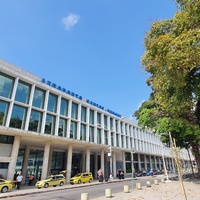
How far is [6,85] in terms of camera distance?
23.2m

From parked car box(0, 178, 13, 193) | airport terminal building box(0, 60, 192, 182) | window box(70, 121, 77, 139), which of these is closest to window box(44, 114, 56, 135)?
airport terminal building box(0, 60, 192, 182)

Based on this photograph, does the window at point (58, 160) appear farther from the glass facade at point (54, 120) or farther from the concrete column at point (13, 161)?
the concrete column at point (13, 161)

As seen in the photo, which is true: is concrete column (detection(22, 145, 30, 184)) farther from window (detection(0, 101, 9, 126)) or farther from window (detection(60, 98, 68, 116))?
window (detection(0, 101, 9, 126))

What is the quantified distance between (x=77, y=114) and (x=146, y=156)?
3304 centimetres

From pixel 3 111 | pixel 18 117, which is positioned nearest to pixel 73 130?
pixel 18 117

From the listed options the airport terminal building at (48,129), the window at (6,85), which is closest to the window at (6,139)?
the airport terminal building at (48,129)

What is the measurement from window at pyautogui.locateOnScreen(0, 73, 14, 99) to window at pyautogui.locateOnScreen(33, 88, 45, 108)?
3726 millimetres

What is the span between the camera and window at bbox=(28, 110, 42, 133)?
81.7 ft

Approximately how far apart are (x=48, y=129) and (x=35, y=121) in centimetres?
244

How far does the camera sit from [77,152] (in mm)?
37469

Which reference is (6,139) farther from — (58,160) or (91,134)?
(91,134)

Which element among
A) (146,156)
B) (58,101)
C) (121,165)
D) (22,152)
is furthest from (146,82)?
(146,156)

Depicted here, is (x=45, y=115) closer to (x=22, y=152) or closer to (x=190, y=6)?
(x=22, y=152)

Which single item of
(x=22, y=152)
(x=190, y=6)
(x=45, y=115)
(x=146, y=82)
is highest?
(x=146, y=82)
